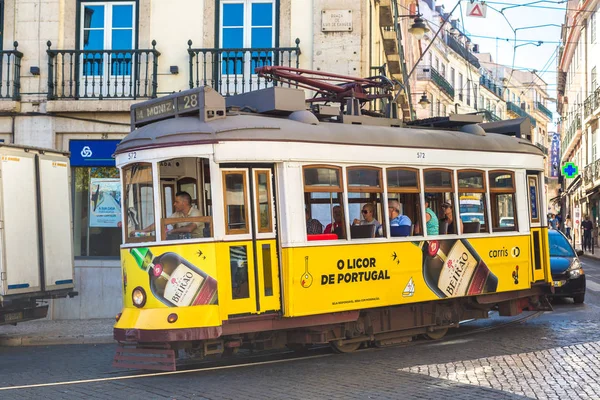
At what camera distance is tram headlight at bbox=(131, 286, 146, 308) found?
988cm

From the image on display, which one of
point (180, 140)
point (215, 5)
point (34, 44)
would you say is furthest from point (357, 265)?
point (34, 44)

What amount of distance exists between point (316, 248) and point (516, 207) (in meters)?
4.28

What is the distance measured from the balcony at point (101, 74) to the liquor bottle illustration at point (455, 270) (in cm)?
720

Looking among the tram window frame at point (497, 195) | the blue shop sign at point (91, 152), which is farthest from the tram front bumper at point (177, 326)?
the blue shop sign at point (91, 152)

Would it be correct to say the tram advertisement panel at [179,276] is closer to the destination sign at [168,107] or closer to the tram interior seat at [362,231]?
the destination sign at [168,107]

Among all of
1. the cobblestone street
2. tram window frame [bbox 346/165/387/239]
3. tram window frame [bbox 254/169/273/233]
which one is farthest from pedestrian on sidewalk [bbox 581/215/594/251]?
tram window frame [bbox 254/169/273/233]

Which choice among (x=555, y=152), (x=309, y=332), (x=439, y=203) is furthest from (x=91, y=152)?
(x=555, y=152)

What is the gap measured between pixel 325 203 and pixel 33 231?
5.08 metres

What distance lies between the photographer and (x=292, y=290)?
10031 millimetres

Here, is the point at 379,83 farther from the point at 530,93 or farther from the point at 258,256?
the point at 530,93

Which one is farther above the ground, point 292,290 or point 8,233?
point 8,233

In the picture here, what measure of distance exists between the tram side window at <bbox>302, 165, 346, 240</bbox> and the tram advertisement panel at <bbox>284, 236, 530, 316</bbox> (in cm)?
23

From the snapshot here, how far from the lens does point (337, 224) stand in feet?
35.1

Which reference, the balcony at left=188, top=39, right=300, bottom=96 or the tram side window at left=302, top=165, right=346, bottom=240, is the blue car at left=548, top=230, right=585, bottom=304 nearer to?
the balcony at left=188, top=39, right=300, bottom=96
